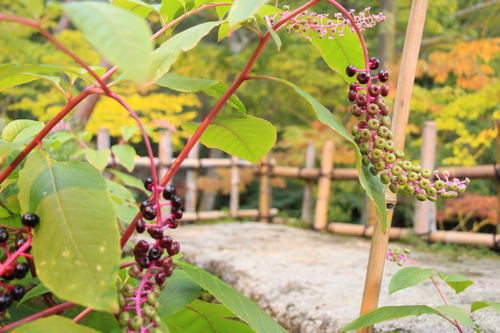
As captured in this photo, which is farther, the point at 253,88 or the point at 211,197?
the point at 211,197

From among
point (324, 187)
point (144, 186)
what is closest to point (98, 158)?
point (144, 186)

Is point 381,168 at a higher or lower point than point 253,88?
lower

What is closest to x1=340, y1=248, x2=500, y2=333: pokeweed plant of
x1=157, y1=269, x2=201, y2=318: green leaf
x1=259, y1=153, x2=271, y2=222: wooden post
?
x1=157, y1=269, x2=201, y2=318: green leaf

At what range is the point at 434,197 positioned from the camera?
565mm

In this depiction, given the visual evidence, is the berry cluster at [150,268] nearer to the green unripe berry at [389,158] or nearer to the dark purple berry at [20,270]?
the dark purple berry at [20,270]

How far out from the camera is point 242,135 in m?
0.69

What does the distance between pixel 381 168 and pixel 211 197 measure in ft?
28.4

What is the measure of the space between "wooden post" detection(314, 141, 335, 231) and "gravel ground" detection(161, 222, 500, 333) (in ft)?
1.45

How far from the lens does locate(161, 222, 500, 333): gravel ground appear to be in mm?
1444

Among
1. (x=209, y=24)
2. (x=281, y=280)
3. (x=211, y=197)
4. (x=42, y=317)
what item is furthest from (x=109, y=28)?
(x=211, y=197)

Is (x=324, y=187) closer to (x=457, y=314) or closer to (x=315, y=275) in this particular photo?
(x=315, y=275)

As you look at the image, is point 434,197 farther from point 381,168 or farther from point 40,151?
point 40,151

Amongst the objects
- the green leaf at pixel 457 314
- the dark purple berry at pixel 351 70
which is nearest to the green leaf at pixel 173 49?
the dark purple berry at pixel 351 70

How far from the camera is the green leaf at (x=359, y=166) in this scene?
542mm
